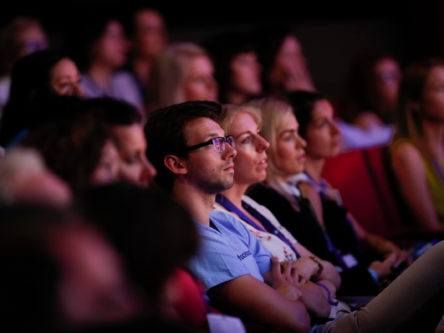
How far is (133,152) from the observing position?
318 centimetres

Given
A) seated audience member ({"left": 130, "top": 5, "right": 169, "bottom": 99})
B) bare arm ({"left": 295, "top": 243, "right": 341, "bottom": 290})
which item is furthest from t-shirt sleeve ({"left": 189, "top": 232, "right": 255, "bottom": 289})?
seated audience member ({"left": 130, "top": 5, "right": 169, "bottom": 99})

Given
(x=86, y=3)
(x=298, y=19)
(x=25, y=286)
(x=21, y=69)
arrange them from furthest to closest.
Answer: (x=298, y=19) → (x=86, y=3) → (x=21, y=69) → (x=25, y=286)

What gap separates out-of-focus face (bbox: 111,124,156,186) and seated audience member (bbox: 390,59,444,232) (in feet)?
4.36

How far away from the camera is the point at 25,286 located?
137 cm

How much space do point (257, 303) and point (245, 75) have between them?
228cm

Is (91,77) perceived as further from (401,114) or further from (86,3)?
(401,114)

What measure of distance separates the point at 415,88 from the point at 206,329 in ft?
7.95

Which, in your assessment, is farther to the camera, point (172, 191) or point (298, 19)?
point (298, 19)

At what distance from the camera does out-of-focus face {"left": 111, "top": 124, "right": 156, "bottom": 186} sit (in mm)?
3135

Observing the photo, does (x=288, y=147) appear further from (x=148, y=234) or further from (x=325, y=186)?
(x=148, y=234)

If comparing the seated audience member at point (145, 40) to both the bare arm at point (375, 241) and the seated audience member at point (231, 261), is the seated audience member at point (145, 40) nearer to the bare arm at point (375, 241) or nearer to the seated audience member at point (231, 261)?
the bare arm at point (375, 241)

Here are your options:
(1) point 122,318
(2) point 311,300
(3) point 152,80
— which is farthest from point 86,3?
(1) point 122,318

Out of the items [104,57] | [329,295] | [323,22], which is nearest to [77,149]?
[329,295]

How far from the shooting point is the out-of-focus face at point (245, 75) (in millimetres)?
4555
